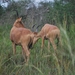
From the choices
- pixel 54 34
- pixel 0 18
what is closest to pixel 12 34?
pixel 54 34

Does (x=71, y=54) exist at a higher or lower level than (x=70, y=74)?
higher

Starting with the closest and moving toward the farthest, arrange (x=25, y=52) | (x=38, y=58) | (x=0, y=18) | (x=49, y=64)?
1. (x=49, y=64)
2. (x=38, y=58)
3. (x=25, y=52)
4. (x=0, y=18)

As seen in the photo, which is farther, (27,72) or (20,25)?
(20,25)

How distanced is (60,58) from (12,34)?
5.16 m

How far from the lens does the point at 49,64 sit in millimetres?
4430

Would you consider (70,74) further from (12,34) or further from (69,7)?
(69,7)

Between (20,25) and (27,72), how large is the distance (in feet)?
15.4

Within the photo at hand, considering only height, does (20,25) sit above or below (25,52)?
above

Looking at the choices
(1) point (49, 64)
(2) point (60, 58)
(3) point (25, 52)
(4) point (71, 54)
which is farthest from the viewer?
(3) point (25, 52)

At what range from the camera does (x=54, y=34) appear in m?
9.88

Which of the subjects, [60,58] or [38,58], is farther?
[38,58]

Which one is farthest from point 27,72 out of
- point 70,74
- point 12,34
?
point 12,34

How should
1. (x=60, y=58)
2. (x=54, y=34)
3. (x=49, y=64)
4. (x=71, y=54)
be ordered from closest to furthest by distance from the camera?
(x=71, y=54) → (x=60, y=58) → (x=49, y=64) → (x=54, y=34)

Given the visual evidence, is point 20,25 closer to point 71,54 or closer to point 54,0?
point 71,54
